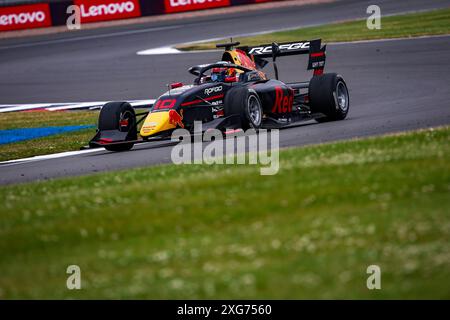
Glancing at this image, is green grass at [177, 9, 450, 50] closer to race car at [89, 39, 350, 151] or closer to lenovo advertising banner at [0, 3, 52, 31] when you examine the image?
lenovo advertising banner at [0, 3, 52, 31]

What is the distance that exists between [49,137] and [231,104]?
5137 mm

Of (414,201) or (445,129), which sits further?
(445,129)

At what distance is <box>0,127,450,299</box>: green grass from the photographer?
22.5 ft

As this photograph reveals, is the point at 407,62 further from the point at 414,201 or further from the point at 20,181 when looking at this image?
the point at 414,201

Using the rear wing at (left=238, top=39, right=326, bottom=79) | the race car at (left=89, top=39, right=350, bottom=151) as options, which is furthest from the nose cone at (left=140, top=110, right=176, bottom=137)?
the rear wing at (left=238, top=39, right=326, bottom=79)

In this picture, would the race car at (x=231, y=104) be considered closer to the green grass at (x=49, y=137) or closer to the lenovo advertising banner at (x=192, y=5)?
the green grass at (x=49, y=137)

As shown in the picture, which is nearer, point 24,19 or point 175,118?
point 175,118

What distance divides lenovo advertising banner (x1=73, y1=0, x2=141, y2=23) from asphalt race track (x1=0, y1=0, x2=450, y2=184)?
1.41 m

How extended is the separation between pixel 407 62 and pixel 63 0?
845 inches

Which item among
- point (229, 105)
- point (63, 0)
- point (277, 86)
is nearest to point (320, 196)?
point (229, 105)

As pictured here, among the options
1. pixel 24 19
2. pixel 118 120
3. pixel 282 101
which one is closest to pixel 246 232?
pixel 118 120

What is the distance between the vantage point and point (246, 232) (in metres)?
8.04

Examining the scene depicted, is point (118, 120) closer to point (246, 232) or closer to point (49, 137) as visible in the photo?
point (49, 137)

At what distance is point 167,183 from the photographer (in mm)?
10523
